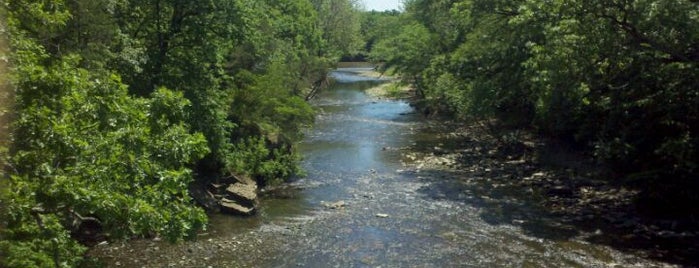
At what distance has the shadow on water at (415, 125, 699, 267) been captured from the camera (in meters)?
15.8

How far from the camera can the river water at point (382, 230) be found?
14469mm

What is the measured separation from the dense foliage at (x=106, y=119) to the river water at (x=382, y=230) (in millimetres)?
2041

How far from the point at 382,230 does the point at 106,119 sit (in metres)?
9.56

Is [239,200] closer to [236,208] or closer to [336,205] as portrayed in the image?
[236,208]

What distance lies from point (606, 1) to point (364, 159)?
14.6 metres

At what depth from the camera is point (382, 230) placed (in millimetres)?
17281

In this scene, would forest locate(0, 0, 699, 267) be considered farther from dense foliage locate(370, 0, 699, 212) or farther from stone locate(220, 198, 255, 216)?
stone locate(220, 198, 255, 216)

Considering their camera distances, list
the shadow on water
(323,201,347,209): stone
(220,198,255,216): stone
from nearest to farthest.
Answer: the shadow on water < (220,198,255,216): stone < (323,201,347,209): stone

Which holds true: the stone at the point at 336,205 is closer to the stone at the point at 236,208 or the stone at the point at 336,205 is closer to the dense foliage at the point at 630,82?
the stone at the point at 236,208

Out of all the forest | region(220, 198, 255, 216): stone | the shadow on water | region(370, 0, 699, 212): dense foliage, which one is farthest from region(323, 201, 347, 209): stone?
region(370, 0, 699, 212): dense foliage

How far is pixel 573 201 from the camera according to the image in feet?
65.7

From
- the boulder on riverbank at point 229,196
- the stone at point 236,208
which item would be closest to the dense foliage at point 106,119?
the boulder on riverbank at point 229,196


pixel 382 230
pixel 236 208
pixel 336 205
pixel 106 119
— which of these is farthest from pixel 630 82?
pixel 106 119

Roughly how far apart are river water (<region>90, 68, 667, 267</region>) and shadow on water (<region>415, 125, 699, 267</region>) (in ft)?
0.42
